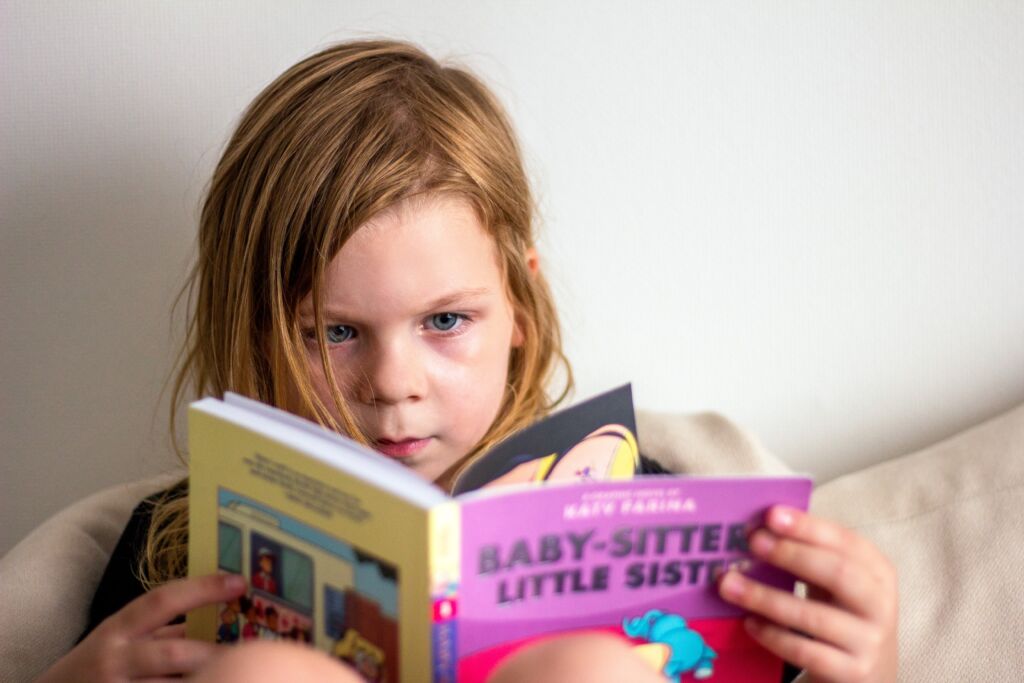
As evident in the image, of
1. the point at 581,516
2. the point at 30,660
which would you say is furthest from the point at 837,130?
the point at 30,660

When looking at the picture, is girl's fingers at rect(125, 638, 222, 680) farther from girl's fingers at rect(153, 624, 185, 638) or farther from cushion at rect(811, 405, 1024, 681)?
cushion at rect(811, 405, 1024, 681)

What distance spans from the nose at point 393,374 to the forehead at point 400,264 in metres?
0.04

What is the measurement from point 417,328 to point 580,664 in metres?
0.44

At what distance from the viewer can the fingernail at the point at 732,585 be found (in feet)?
2.53

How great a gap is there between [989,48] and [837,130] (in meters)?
0.19

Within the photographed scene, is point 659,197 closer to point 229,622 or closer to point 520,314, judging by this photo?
point 520,314

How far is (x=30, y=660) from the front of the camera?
1018 mm

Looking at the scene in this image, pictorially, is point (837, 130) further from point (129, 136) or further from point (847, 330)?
point (129, 136)

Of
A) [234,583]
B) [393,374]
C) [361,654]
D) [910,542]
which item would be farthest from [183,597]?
[910,542]

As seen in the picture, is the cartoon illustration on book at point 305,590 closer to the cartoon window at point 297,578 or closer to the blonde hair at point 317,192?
the cartoon window at point 297,578

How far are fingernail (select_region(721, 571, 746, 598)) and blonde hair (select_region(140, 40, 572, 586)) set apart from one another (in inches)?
15.6

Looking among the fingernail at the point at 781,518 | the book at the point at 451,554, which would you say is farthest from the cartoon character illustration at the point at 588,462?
the fingernail at the point at 781,518

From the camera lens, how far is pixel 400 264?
0.98 metres

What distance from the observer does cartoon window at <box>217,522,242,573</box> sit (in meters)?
0.78
